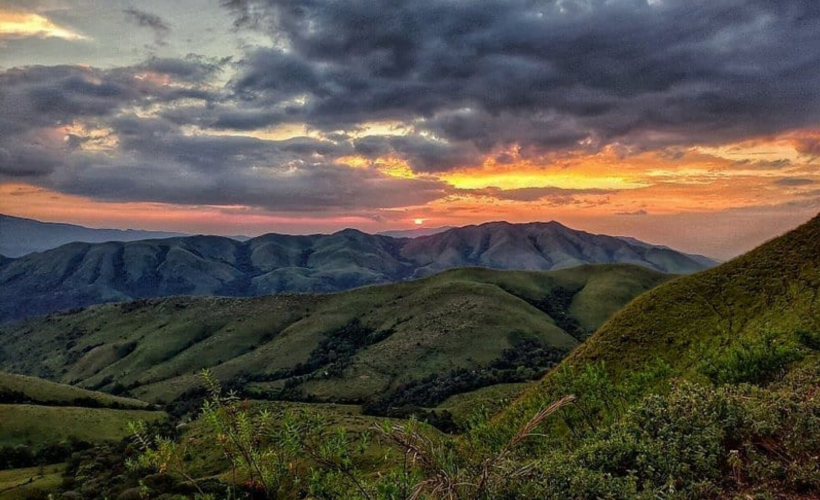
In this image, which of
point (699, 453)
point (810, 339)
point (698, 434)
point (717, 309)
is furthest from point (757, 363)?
point (717, 309)

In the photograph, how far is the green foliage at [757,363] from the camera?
83.0ft

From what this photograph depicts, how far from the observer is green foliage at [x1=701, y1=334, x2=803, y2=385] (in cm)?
2531

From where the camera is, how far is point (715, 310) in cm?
6219

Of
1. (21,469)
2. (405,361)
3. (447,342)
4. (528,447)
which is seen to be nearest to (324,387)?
(405,361)

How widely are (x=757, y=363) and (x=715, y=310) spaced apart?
41.3 meters

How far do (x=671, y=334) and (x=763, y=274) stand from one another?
15.1m

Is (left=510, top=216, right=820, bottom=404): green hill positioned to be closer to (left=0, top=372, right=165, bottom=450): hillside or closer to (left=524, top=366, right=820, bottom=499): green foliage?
(left=524, top=366, right=820, bottom=499): green foliage

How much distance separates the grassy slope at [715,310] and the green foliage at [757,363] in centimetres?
2250

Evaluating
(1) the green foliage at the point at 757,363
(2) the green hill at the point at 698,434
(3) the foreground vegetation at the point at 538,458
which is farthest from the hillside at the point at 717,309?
(3) the foreground vegetation at the point at 538,458

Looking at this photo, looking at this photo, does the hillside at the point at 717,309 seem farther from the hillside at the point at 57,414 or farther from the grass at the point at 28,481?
the hillside at the point at 57,414

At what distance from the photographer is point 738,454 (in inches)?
467

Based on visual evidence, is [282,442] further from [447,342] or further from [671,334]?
[447,342]

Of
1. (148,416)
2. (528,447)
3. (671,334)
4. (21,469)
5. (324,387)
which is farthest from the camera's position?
(324,387)

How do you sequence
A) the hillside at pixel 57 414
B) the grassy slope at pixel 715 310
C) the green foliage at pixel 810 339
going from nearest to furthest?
the green foliage at pixel 810 339 < the grassy slope at pixel 715 310 < the hillside at pixel 57 414
